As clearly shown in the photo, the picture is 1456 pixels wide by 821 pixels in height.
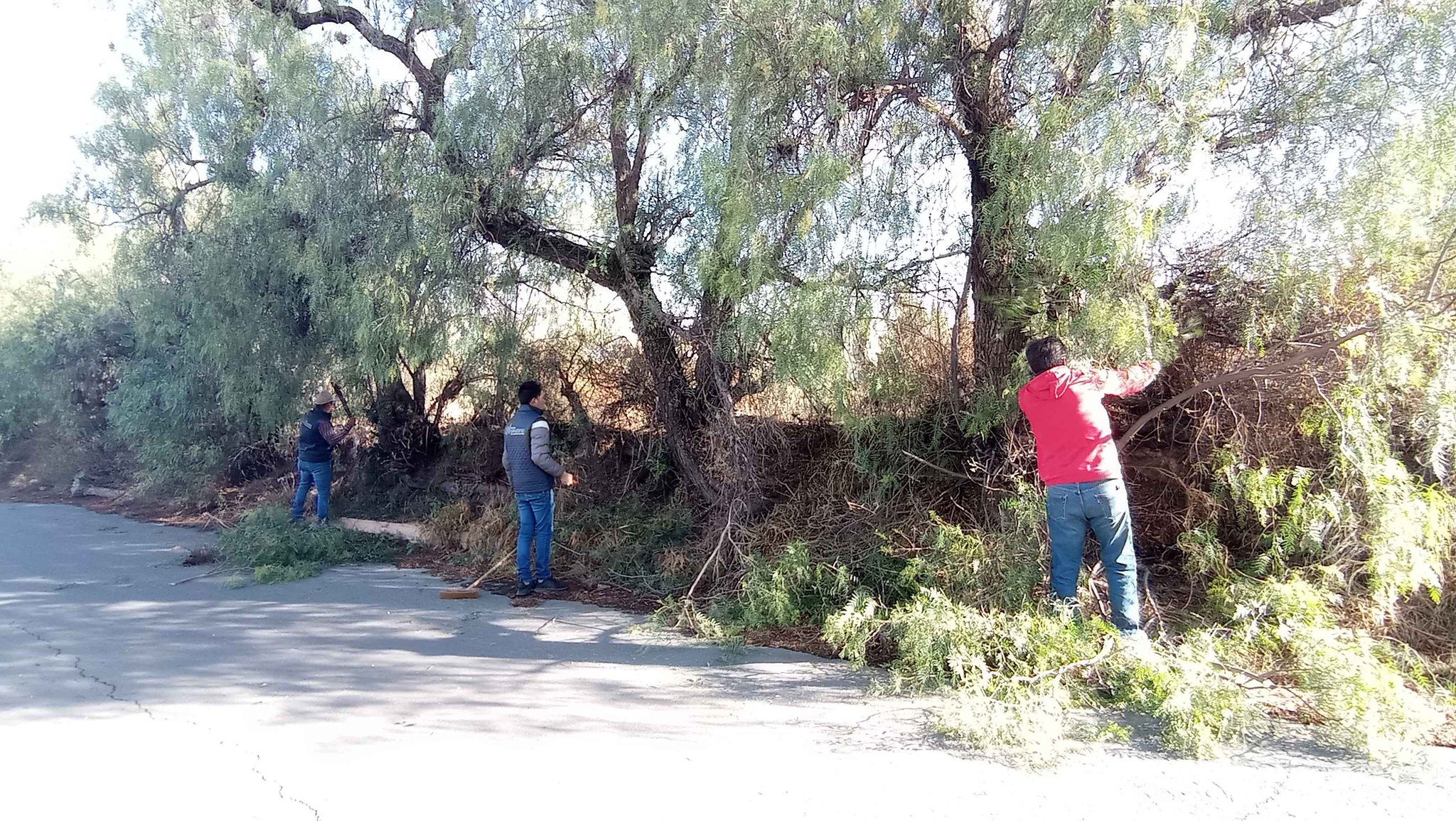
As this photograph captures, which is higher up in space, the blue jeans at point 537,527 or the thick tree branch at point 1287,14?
the thick tree branch at point 1287,14

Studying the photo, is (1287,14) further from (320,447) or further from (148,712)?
(320,447)

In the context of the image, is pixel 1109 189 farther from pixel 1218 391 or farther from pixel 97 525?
pixel 97 525

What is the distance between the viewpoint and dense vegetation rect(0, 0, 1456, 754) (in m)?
4.70

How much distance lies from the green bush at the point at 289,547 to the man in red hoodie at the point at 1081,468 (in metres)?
6.64

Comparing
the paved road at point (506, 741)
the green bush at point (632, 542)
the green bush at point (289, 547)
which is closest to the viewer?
the paved road at point (506, 741)

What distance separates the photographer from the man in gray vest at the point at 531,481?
7094 millimetres

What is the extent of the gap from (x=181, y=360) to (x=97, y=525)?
2.53m

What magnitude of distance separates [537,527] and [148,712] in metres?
3.20

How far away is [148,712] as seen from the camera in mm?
4445

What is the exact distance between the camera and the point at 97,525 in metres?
11.3

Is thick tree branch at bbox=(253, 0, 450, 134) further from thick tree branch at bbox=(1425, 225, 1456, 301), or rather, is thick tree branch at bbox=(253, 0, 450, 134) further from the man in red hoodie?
thick tree branch at bbox=(1425, 225, 1456, 301)

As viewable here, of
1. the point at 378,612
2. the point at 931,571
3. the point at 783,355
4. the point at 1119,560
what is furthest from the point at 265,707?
the point at 1119,560

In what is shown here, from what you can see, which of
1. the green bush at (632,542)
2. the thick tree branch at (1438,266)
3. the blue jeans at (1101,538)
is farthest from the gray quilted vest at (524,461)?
the thick tree branch at (1438,266)

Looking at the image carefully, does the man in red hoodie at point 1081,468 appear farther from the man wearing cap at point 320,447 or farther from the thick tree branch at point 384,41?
the man wearing cap at point 320,447
